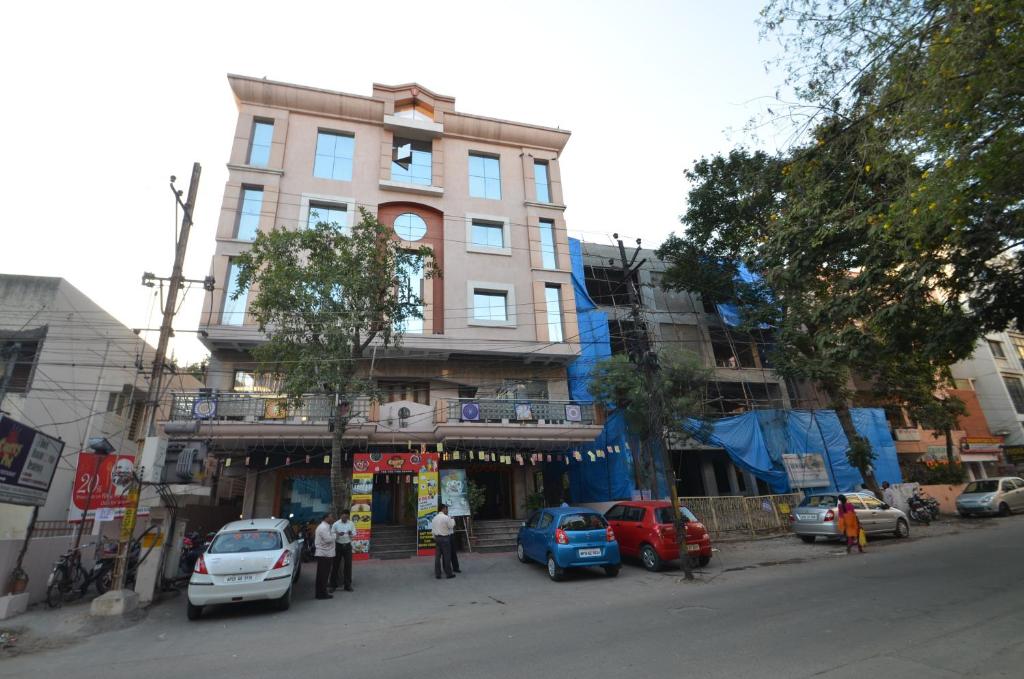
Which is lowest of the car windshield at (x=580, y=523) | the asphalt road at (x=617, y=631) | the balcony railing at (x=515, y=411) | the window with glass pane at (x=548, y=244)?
the asphalt road at (x=617, y=631)

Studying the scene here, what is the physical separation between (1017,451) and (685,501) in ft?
102

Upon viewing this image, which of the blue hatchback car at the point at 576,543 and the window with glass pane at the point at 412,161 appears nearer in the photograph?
the blue hatchback car at the point at 576,543

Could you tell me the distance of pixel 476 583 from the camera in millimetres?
11398

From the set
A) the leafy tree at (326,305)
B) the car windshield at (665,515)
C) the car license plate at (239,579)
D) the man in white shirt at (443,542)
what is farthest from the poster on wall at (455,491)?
the car license plate at (239,579)

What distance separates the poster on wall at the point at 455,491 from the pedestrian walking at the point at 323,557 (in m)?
6.92

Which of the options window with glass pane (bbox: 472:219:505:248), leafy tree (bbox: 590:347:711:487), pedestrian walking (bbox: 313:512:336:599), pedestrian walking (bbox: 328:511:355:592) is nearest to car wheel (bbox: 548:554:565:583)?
pedestrian walking (bbox: 328:511:355:592)

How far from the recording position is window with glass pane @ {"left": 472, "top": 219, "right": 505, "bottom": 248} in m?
22.0

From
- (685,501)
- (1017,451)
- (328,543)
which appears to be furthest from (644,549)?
(1017,451)

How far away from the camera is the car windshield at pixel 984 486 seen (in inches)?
833

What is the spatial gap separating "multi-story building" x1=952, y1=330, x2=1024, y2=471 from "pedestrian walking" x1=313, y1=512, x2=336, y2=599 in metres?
40.5

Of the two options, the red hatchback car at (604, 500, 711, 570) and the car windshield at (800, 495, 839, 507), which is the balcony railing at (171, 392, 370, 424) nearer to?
the red hatchback car at (604, 500, 711, 570)

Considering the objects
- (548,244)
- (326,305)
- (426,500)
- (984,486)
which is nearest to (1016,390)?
(984,486)

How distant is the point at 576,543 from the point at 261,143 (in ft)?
66.7

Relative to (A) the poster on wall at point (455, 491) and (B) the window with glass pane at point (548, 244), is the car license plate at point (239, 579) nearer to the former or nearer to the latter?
(A) the poster on wall at point (455, 491)
